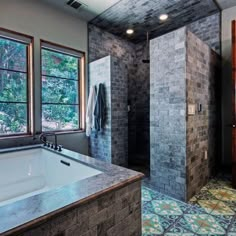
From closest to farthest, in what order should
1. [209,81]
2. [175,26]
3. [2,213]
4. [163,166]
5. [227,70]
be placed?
1. [2,213]
2. [163,166]
3. [209,81]
4. [227,70]
5. [175,26]

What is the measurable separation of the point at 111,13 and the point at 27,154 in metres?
2.91

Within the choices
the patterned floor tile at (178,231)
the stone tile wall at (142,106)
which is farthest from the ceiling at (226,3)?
the patterned floor tile at (178,231)

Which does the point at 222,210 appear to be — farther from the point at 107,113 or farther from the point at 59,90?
the point at 59,90

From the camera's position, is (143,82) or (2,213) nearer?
(2,213)

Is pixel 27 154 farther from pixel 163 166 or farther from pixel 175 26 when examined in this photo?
pixel 175 26

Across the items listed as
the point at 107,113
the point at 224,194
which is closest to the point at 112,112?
the point at 107,113

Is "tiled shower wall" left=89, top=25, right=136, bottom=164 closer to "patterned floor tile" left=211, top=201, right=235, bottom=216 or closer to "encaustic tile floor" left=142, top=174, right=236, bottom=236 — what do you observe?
"encaustic tile floor" left=142, top=174, right=236, bottom=236

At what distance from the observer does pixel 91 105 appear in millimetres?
3609

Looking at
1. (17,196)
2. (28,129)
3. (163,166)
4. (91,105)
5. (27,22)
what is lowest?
(17,196)

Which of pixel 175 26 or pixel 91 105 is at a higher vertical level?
pixel 175 26

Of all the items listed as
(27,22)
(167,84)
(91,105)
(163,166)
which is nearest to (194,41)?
(167,84)

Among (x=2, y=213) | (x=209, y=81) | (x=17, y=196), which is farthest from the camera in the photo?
(x=209, y=81)

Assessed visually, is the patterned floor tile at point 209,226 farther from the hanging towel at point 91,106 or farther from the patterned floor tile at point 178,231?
the hanging towel at point 91,106

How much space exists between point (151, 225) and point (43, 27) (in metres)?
3.38
